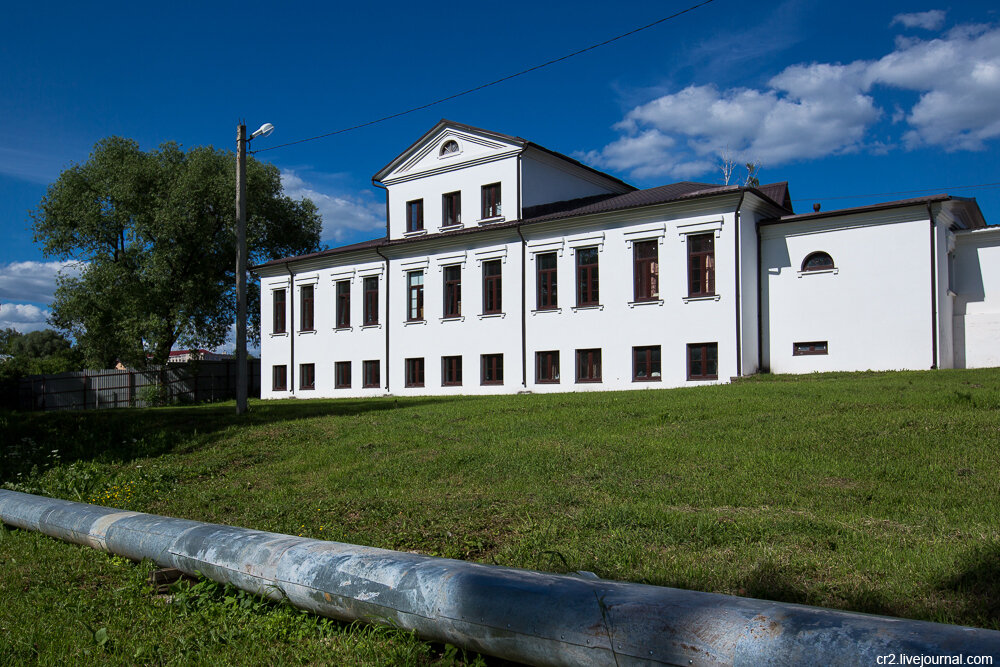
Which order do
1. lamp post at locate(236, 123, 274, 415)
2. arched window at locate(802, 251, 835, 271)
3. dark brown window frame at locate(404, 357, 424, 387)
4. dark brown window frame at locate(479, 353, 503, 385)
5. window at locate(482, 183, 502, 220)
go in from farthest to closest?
dark brown window frame at locate(404, 357, 424, 387)
window at locate(482, 183, 502, 220)
dark brown window frame at locate(479, 353, 503, 385)
arched window at locate(802, 251, 835, 271)
lamp post at locate(236, 123, 274, 415)

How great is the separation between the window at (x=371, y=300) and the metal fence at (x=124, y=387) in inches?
461

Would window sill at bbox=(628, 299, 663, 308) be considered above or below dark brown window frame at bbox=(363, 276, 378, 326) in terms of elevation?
below

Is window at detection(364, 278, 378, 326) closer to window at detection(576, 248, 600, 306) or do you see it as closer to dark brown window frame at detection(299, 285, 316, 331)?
dark brown window frame at detection(299, 285, 316, 331)

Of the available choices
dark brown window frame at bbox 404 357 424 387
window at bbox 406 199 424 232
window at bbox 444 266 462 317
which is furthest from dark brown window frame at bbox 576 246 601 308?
window at bbox 406 199 424 232

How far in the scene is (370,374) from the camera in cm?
3281

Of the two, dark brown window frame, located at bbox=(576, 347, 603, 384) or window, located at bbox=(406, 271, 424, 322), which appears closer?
dark brown window frame, located at bbox=(576, 347, 603, 384)

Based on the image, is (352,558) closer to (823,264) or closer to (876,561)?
(876,561)

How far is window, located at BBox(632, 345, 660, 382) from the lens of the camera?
2500 cm

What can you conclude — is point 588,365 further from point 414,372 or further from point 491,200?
point 414,372

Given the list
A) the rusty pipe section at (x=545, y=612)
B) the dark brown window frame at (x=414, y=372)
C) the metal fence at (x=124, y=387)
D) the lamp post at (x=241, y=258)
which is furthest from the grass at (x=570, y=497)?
the metal fence at (x=124, y=387)

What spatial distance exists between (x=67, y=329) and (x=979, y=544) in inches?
1930

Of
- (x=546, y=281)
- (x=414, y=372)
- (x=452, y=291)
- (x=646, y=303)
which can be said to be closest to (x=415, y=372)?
(x=414, y=372)

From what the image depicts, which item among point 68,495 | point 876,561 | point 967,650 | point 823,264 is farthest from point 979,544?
point 823,264

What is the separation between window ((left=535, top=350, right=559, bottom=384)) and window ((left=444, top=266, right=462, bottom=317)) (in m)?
4.34
